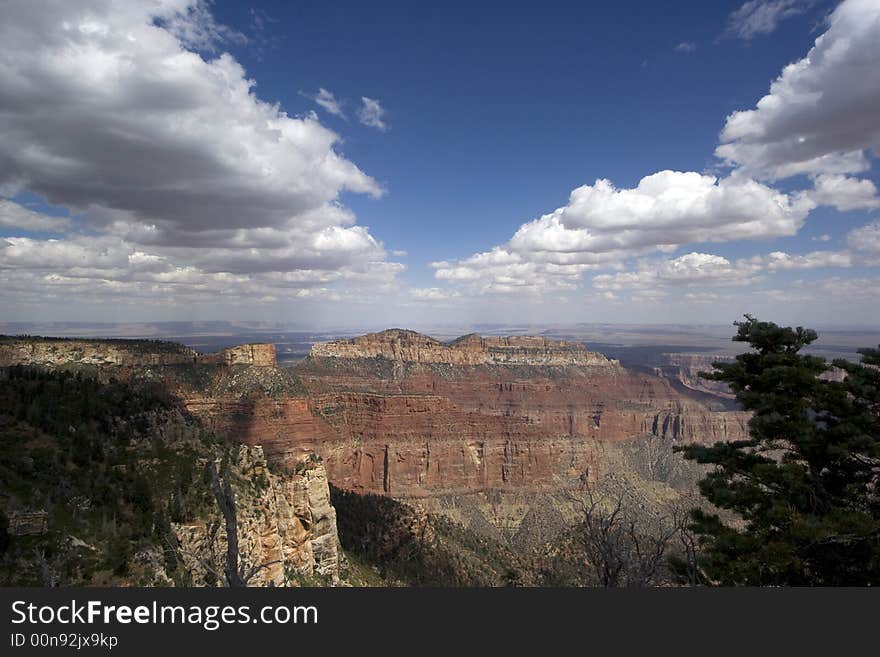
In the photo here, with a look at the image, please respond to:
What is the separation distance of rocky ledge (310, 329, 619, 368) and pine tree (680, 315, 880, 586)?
147 meters

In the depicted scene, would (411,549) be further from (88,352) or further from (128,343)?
(128,343)

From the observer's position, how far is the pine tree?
12695 millimetres

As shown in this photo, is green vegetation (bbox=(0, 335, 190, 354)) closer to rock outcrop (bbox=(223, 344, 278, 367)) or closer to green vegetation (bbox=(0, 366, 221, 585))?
rock outcrop (bbox=(223, 344, 278, 367))

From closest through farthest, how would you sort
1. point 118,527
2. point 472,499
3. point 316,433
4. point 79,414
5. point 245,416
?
1. point 118,527
2. point 79,414
3. point 245,416
4. point 316,433
5. point 472,499

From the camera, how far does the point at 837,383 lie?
50.5ft

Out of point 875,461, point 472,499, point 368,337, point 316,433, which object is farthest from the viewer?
point 368,337

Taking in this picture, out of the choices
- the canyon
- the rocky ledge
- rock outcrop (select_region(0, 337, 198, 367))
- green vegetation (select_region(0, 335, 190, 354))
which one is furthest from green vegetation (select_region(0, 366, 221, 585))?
the rocky ledge

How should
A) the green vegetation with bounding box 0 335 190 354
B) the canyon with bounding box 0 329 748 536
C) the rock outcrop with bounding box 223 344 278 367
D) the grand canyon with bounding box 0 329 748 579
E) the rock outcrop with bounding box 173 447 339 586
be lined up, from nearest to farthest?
the rock outcrop with bounding box 173 447 339 586
the green vegetation with bounding box 0 335 190 354
the grand canyon with bounding box 0 329 748 579
the canyon with bounding box 0 329 748 536
the rock outcrop with bounding box 223 344 278 367

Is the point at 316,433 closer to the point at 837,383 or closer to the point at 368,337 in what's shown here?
the point at 368,337

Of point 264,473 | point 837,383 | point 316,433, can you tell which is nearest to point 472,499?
point 316,433

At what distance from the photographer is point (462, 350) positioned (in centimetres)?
16812

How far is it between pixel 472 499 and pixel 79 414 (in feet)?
330

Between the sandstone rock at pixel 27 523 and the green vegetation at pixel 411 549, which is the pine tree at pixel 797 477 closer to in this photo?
the sandstone rock at pixel 27 523

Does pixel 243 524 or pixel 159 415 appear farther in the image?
pixel 159 415
